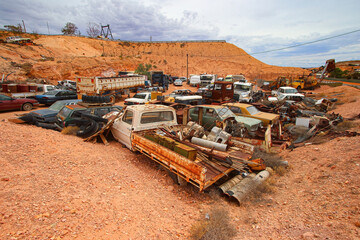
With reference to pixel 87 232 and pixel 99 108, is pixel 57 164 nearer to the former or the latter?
pixel 87 232

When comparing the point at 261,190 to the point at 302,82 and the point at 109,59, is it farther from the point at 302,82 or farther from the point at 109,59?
the point at 109,59

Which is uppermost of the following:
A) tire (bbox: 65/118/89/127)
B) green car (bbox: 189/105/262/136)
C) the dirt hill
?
the dirt hill

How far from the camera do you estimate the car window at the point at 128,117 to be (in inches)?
227

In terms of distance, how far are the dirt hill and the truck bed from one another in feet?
85.7

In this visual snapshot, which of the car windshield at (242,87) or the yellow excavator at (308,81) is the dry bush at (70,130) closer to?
the car windshield at (242,87)

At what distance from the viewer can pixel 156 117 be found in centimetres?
600

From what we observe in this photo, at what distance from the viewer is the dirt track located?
2.52 meters

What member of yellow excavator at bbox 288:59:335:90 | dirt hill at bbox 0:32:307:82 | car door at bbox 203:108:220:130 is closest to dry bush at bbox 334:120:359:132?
car door at bbox 203:108:220:130

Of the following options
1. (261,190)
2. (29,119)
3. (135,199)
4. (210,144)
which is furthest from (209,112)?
(29,119)

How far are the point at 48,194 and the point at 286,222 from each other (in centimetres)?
408

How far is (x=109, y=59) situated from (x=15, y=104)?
26.1m

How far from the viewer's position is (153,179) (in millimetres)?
4484

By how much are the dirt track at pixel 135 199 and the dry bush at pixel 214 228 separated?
0.48 feet

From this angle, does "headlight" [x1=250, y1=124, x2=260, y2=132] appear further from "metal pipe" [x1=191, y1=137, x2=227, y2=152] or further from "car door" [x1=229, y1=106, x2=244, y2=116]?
"metal pipe" [x1=191, y1=137, x2=227, y2=152]
